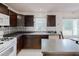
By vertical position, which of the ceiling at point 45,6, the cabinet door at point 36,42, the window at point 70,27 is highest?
the ceiling at point 45,6

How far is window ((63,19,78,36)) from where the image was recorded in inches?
319

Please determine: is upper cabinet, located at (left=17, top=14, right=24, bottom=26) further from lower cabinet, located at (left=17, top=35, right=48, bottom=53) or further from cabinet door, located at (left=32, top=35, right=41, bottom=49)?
cabinet door, located at (left=32, top=35, right=41, bottom=49)

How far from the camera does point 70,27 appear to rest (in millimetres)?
8148

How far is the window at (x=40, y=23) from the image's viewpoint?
7980 millimetres

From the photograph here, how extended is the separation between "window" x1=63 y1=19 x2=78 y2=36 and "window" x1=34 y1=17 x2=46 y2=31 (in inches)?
54.1

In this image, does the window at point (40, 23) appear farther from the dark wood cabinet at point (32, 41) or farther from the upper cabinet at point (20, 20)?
→ the dark wood cabinet at point (32, 41)

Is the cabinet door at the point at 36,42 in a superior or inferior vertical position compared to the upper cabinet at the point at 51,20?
inferior

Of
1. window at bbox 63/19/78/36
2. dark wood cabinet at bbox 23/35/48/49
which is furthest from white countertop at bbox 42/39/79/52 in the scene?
window at bbox 63/19/78/36

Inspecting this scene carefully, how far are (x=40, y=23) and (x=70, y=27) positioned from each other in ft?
6.47

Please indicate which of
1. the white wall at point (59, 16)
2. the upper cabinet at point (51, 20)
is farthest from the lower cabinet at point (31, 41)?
the upper cabinet at point (51, 20)

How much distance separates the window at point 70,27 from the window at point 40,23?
4.51 ft

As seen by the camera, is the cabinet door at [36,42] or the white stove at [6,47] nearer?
the white stove at [6,47]

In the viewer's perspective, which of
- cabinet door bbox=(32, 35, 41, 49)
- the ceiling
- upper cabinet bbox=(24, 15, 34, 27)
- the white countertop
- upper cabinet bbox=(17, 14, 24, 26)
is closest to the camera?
the white countertop

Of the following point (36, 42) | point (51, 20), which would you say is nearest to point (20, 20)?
point (36, 42)
